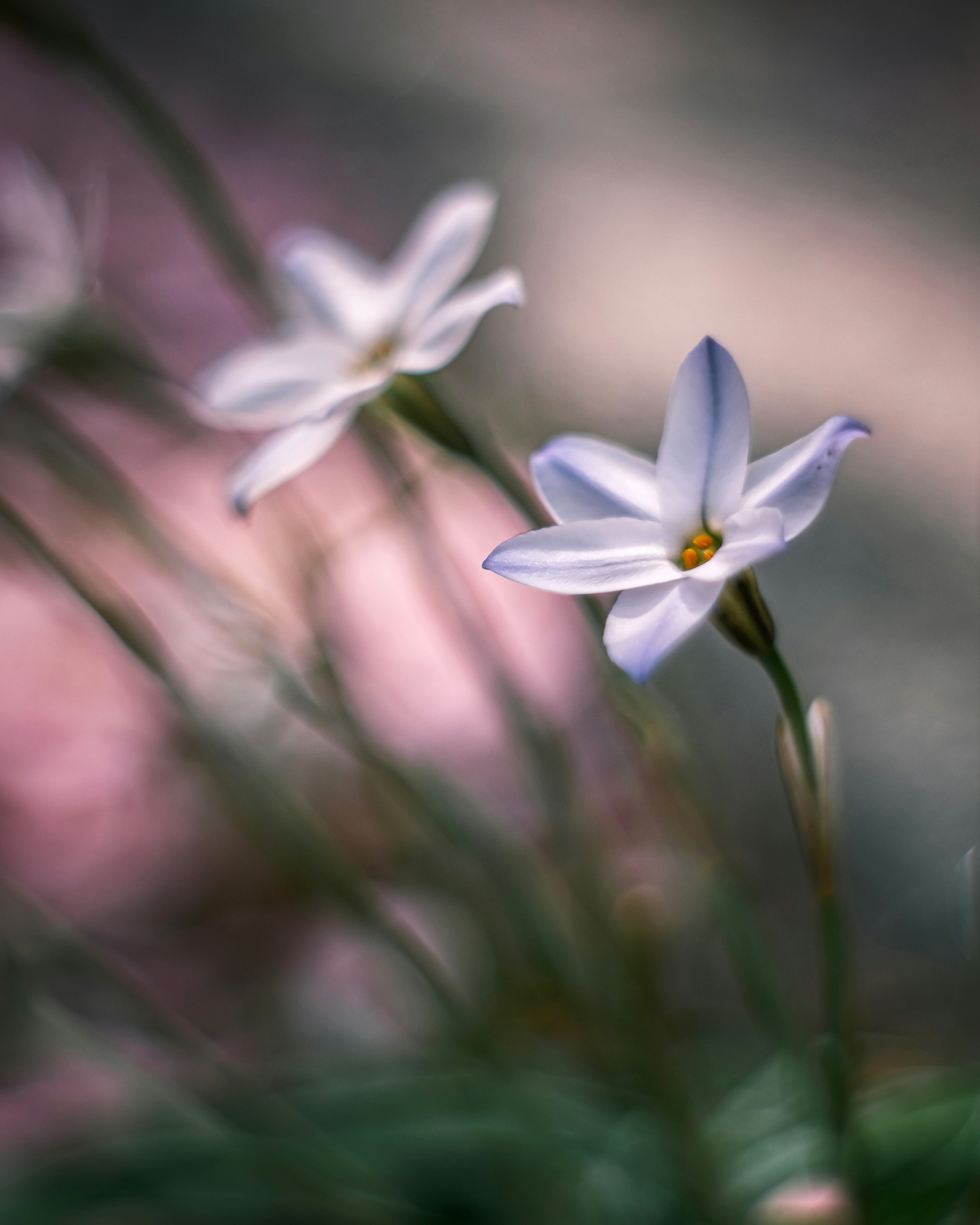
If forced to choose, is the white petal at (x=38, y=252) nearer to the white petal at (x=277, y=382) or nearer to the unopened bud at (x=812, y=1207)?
the white petal at (x=277, y=382)

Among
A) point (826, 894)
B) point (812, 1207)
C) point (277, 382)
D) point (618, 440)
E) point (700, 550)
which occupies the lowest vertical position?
point (812, 1207)

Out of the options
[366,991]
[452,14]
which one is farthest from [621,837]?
[452,14]

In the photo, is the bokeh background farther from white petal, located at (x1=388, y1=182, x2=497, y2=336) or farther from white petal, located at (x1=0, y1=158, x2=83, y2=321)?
white petal, located at (x1=388, y1=182, x2=497, y2=336)

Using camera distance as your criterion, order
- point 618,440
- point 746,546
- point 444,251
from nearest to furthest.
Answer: point 746,546 → point 444,251 → point 618,440

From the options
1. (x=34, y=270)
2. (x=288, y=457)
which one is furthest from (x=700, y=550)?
→ (x=34, y=270)

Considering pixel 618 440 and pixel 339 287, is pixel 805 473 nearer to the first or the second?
pixel 339 287
